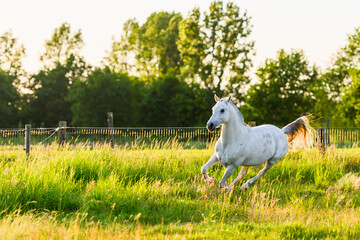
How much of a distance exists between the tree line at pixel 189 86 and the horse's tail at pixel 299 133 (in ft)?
73.8

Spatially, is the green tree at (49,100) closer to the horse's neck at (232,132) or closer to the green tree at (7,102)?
the green tree at (7,102)

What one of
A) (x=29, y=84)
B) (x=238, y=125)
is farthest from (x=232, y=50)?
(x=238, y=125)

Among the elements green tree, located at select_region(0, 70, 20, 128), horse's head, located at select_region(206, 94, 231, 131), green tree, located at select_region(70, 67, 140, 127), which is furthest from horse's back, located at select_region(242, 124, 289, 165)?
green tree, located at select_region(0, 70, 20, 128)

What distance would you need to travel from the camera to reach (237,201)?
7402 millimetres

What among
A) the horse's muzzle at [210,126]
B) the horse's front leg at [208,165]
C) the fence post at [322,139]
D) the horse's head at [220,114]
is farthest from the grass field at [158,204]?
the fence post at [322,139]

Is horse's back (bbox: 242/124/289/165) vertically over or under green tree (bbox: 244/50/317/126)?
under

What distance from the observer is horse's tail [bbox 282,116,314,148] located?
1049 cm

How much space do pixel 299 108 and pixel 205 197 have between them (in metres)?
28.0

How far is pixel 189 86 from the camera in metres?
38.5

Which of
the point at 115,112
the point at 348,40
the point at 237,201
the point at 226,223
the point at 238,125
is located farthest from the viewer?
the point at 348,40

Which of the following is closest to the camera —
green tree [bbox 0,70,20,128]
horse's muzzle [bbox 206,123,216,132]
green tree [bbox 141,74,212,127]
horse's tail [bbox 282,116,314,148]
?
horse's muzzle [bbox 206,123,216,132]

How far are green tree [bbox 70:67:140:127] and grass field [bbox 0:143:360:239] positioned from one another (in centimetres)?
2498

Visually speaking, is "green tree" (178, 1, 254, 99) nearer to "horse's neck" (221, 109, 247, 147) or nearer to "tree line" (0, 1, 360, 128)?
"tree line" (0, 1, 360, 128)

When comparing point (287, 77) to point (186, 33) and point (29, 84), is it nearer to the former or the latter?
point (186, 33)
